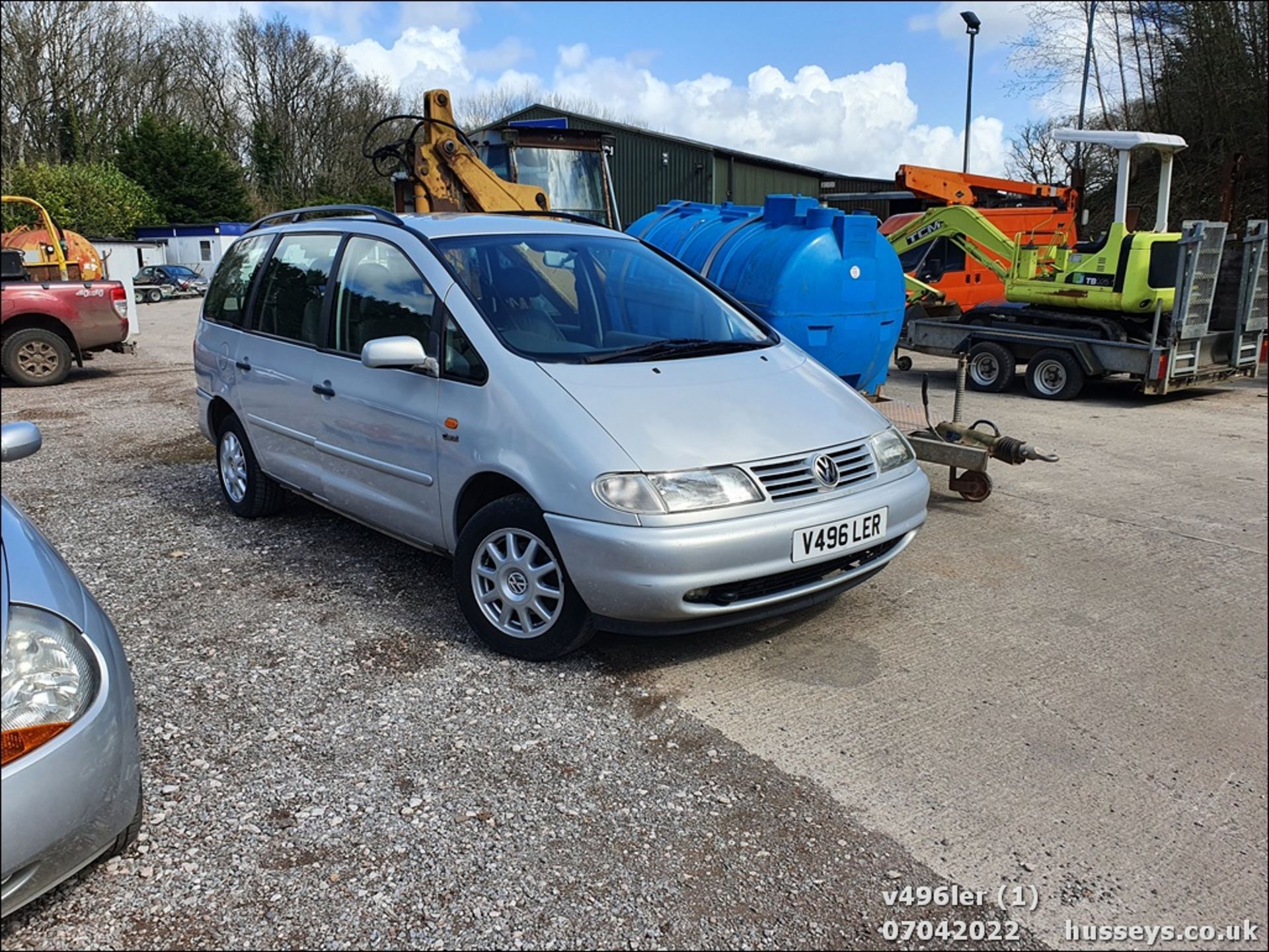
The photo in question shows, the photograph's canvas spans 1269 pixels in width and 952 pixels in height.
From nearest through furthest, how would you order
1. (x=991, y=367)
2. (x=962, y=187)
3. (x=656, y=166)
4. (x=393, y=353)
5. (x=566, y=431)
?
(x=566, y=431), (x=393, y=353), (x=991, y=367), (x=962, y=187), (x=656, y=166)

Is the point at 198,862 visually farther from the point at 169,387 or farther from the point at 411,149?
the point at 169,387

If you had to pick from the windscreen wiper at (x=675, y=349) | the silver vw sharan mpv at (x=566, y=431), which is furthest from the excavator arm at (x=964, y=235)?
the silver vw sharan mpv at (x=566, y=431)

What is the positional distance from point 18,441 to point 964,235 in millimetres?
13015

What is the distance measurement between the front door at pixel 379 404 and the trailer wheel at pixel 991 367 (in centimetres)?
871

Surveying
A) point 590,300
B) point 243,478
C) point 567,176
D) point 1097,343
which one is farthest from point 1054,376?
point 243,478

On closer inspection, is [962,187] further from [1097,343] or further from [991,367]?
[1097,343]

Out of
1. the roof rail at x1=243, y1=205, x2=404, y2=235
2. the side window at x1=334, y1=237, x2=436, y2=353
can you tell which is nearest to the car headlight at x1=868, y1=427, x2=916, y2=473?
the side window at x1=334, y1=237, x2=436, y2=353

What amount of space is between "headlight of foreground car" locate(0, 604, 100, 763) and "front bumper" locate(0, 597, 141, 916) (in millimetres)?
28

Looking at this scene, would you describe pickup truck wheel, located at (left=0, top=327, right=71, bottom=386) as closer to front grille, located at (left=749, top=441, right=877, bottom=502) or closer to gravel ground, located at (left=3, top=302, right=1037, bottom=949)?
gravel ground, located at (left=3, top=302, right=1037, bottom=949)

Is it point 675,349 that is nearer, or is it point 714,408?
point 714,408

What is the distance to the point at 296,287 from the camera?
5.54 meters

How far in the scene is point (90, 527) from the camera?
6191 millimetres

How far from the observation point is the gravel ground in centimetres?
264

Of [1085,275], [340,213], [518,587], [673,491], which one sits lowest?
[518,587]
